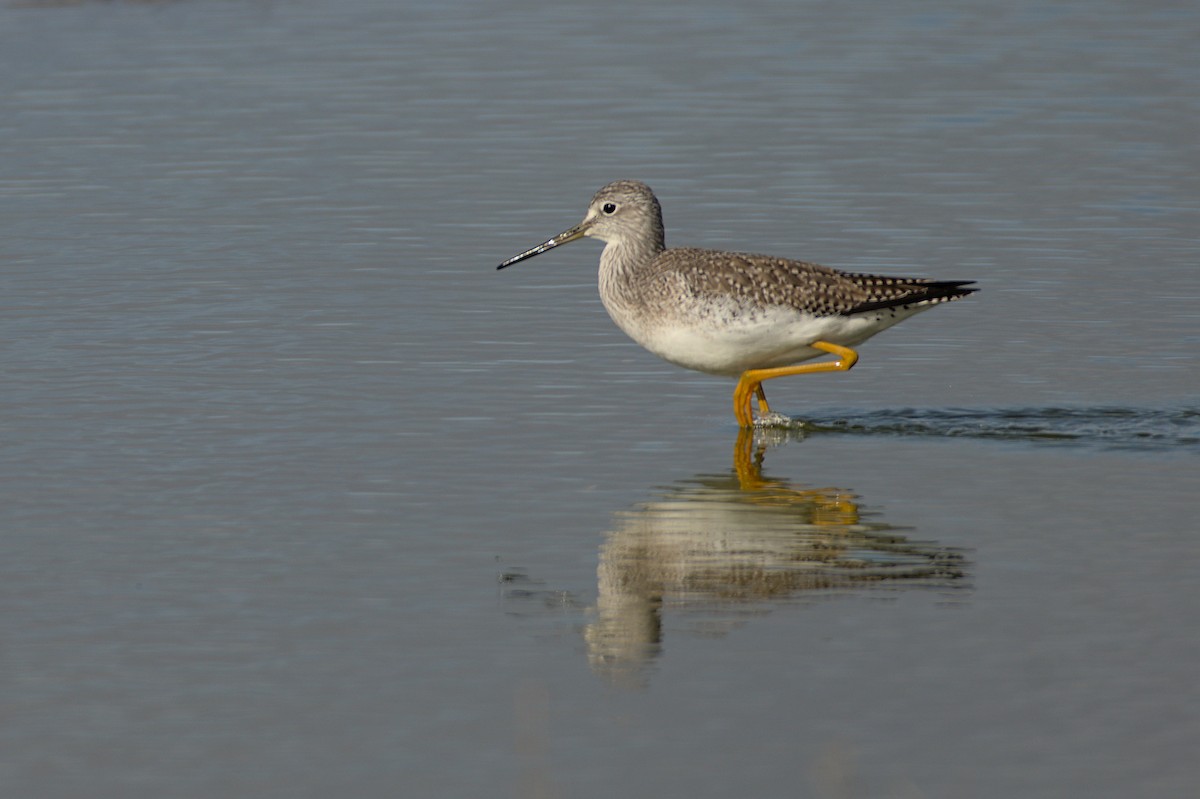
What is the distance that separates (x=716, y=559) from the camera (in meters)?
9.52

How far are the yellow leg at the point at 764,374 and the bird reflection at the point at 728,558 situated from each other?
1.35 metres

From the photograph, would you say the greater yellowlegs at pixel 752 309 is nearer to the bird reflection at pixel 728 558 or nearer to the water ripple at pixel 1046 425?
the water ripple at pixel 1046 425

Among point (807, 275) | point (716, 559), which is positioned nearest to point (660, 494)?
point (716, 559)

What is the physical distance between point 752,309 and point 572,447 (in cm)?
163

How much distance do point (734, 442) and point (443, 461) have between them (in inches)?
77.5

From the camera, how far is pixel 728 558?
954cm

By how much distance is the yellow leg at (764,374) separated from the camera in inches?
A: 484

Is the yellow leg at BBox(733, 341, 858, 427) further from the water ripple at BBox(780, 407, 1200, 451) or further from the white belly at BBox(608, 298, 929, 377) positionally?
the water ripple at BBox(780, 407, 1200, 451)

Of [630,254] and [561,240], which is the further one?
[561,240]

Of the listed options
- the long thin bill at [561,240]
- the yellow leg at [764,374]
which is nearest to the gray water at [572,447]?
the yellow leg at [764,374]

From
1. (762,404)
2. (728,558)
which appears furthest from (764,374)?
(728,558)

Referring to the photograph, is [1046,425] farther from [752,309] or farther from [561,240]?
[561,240]

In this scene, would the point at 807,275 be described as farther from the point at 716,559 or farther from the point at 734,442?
the point at 716,559

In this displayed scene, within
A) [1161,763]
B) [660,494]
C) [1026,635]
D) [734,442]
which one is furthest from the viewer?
[734,442]
